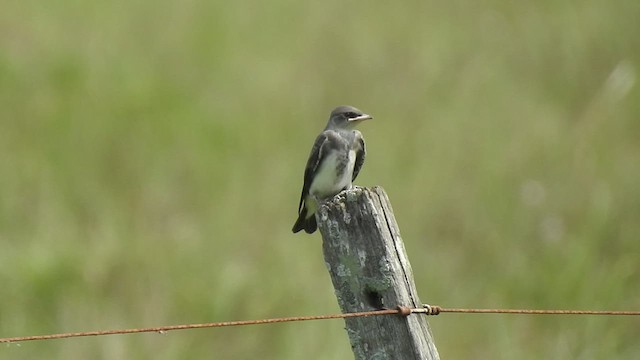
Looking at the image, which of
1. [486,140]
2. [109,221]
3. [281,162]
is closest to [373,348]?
[109,221]

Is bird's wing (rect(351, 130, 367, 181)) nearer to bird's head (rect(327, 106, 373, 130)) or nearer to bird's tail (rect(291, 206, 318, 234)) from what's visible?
bird's head (rect(327, 106, 373, 130))

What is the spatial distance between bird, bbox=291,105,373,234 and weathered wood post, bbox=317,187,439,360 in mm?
1741

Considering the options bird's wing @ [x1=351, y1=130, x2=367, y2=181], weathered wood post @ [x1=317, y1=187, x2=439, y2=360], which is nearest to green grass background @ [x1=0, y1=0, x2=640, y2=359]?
bird's wing @ [x1=351, y1=130, x2=367, y2=181]

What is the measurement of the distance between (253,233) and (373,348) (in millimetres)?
5142

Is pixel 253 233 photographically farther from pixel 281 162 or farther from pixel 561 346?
pixel 561 346

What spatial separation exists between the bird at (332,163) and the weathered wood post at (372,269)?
68.6 inches

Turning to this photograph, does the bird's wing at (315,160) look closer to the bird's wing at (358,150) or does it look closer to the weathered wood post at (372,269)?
the bird's wing at (358,150)

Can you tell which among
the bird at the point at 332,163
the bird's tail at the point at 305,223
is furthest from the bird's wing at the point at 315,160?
the bird's tail at the point at 305,223

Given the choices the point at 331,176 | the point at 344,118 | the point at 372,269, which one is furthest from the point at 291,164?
the point at 372,269

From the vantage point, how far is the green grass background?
294 inches

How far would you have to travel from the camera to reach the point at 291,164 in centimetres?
912

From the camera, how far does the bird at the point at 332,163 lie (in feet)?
16.9

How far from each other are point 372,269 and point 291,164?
5.86 meters

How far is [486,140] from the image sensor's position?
378 inches
